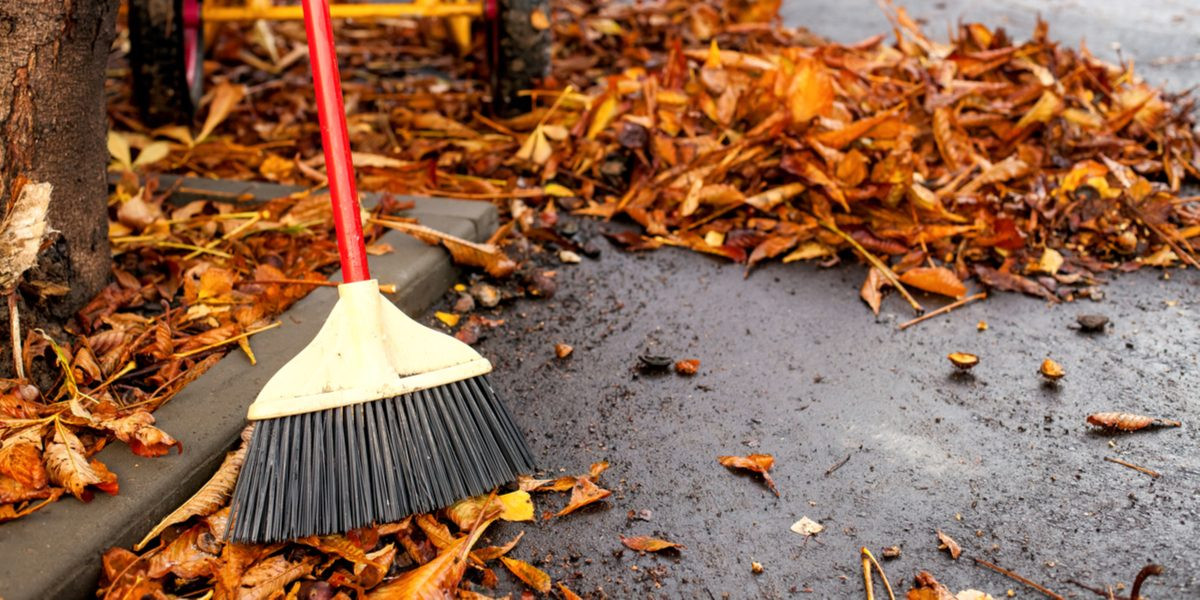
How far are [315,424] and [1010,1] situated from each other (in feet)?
16.1

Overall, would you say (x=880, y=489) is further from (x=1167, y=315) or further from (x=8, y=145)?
(x=8, y=145)

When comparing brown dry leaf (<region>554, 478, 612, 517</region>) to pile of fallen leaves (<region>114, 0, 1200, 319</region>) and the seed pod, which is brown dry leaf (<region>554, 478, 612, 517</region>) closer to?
the seed pod

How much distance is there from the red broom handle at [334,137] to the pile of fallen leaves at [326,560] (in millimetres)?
439

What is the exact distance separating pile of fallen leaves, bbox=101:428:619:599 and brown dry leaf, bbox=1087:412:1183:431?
915 millimetres

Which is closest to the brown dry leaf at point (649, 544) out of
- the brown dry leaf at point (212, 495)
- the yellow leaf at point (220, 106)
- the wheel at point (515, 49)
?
the brown dry leaf at point (212, 495)

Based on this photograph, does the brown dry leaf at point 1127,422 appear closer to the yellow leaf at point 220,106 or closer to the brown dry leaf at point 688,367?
the brown dry leaf at point 688,367

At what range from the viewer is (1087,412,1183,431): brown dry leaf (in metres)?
1.87

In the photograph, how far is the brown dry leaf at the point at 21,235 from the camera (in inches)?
63.5

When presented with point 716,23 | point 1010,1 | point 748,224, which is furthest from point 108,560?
point 1010,1

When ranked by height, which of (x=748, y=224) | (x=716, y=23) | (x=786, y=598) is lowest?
(x=786, y=598)

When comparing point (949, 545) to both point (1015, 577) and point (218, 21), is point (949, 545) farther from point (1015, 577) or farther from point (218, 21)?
point (218, 21)

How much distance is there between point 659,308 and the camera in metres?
2.39

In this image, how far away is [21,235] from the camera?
162 cm

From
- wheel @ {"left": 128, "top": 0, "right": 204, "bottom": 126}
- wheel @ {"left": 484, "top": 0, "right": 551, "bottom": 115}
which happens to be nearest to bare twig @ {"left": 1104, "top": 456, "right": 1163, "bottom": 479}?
wheel @ {"left": 484, "top": 0, "right": 551, "bottom": 115}
